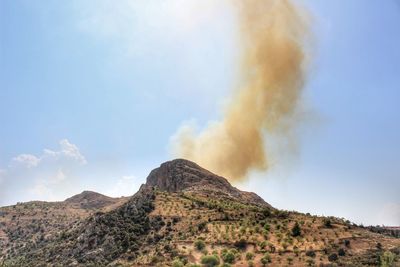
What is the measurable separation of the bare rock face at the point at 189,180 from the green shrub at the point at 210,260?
62891 millimetres

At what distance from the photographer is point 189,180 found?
146 meters

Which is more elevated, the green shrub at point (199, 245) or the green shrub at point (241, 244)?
the green shrub at point (241, 244)

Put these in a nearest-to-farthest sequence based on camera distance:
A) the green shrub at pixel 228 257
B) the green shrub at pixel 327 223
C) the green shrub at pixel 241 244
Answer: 1. the green shrub at pixel 228 257
2. the green shrub at pixel 241 244
3. the green shrub at pixel 327 223

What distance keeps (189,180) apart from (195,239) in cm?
6416

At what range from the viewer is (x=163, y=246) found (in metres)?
81.6

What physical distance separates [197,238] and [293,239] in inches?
751

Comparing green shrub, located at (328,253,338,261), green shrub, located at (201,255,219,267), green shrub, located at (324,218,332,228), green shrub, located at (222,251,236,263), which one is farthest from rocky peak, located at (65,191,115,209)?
green shrub, located at (328,253,338,261)

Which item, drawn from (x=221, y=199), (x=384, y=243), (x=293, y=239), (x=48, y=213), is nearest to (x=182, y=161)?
(x=221, y=199)

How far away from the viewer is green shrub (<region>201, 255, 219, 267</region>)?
69938mm

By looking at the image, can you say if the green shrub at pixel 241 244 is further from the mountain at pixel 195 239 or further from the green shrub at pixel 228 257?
the green shrub at pixel 228 257

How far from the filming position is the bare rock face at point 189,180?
466ft

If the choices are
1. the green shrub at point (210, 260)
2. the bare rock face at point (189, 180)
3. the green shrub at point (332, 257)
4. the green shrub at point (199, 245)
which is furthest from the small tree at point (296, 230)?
the bare rock face at point (189, 180)

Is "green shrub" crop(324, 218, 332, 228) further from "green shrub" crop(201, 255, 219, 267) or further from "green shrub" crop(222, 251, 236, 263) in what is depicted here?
"green shrub" crop(201, 255, 219, 267)

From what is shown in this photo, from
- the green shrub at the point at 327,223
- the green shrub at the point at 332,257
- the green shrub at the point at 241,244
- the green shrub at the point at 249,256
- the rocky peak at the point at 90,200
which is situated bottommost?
the green shrub at the point at 249,256
